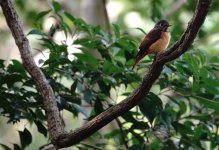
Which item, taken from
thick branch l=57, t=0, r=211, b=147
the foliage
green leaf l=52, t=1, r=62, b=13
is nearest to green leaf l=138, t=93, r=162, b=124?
the foliage

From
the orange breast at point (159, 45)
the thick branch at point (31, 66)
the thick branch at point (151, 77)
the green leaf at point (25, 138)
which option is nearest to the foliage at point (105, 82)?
the green leaf at point (25, 138)

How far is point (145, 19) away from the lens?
673 cm

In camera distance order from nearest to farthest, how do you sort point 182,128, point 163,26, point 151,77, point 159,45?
1. point 151,77
2. point 159,45
3. point 163,26
4. point 182,128

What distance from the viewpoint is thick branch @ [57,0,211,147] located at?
1.86 m

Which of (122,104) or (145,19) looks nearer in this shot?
(122,104)

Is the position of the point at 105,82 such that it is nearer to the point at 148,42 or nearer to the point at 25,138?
the point at 148,42

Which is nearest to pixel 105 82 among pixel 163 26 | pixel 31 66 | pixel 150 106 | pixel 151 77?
pixel 150 106

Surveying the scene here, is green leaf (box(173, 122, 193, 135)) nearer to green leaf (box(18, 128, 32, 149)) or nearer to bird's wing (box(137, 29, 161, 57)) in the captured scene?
bird's wing (box(137, 29, 161, 57))

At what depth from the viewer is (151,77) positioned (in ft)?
6.84

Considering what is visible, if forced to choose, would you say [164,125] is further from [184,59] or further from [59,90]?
[59,90]

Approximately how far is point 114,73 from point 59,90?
1.10ft

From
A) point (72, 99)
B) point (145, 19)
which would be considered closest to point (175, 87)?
point (72, 99)

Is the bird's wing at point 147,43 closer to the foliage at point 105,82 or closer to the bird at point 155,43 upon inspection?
the bird at point 155,43

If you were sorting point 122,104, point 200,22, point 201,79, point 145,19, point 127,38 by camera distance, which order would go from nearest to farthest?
point 200,22 → point 122,104 → point 201,79 → point 127,38 → point 145,19
